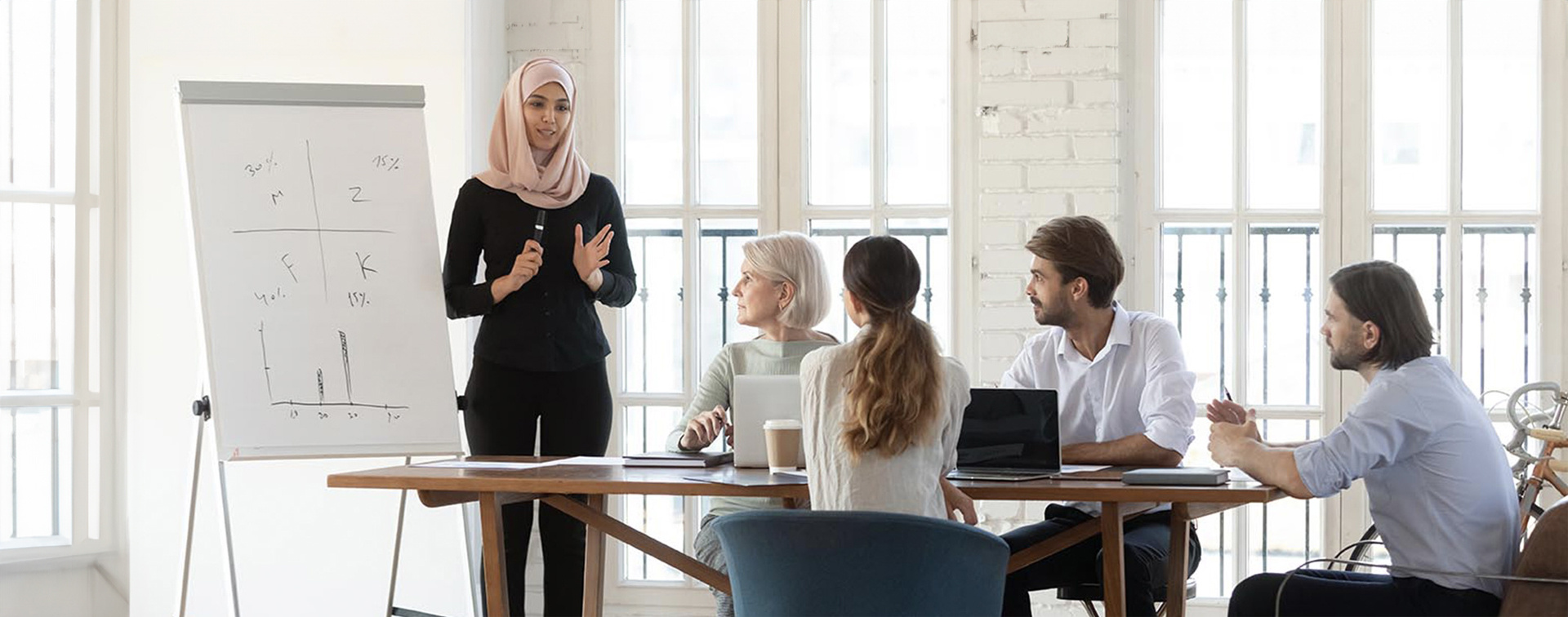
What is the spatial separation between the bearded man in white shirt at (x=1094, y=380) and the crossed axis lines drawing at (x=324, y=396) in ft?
4.89

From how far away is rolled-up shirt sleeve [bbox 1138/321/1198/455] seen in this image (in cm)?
297

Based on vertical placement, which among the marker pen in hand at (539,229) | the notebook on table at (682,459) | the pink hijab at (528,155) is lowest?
the notebook on table at (682,459)

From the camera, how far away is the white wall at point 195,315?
426 centimetres

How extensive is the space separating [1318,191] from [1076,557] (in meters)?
1.73

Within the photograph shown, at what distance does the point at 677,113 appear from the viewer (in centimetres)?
451

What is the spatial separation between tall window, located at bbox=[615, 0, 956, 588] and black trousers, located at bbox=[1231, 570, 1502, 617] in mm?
1901

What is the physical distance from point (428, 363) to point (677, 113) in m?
1.30

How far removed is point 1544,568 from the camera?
2336 mm

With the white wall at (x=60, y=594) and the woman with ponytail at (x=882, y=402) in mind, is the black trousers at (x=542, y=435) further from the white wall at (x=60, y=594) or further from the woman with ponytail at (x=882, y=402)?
the white wall at (x=60, y=594)

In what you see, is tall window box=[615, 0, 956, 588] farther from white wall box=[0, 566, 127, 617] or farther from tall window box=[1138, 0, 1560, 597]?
white wall box=[0, 566, 127, 617]

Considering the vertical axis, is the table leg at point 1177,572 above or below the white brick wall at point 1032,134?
below

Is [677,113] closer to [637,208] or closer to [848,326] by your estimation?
[637,208]

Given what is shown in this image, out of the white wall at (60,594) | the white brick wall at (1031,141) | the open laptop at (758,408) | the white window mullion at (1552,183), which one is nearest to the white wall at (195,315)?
the white wall at (60,594)

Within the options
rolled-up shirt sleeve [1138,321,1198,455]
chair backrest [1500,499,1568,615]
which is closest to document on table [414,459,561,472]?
rolled-up shirt sleeve [1138,321,1198,455]
